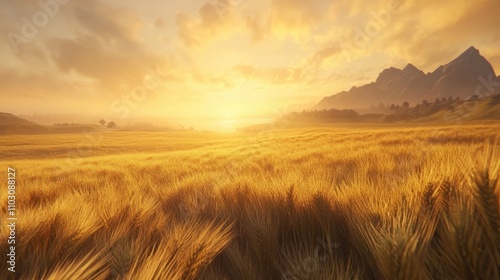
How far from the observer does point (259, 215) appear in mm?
1163

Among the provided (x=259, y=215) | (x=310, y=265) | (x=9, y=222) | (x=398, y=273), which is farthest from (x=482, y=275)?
(x=9, y=222)

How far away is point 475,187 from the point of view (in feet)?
2.10

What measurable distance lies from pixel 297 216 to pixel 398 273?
0.63 m

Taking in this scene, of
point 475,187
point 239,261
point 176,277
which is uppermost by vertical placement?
point 475,187

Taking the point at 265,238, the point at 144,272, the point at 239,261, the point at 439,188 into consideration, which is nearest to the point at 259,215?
the point at 265,238

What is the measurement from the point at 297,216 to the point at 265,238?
241 mm

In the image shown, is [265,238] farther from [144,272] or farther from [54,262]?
[54,262]

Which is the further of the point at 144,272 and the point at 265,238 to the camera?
the point at 265,238

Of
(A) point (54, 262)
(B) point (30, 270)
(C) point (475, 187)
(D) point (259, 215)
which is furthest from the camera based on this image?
(D) point (259, 215)

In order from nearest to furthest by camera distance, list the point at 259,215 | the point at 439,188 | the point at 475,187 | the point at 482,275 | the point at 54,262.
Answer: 1. the point at 482,275
2. the point at 475,187
3. the point at 54,262
4. the point at 439,188
5. the point at 259,215

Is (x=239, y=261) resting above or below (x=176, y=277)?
below

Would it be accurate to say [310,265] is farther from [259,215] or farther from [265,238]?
[259,215]

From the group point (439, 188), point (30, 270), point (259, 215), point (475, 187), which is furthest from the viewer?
point (259, 215)

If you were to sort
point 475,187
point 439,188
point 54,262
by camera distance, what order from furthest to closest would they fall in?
point 439,188
point 54,262
point 475,187
